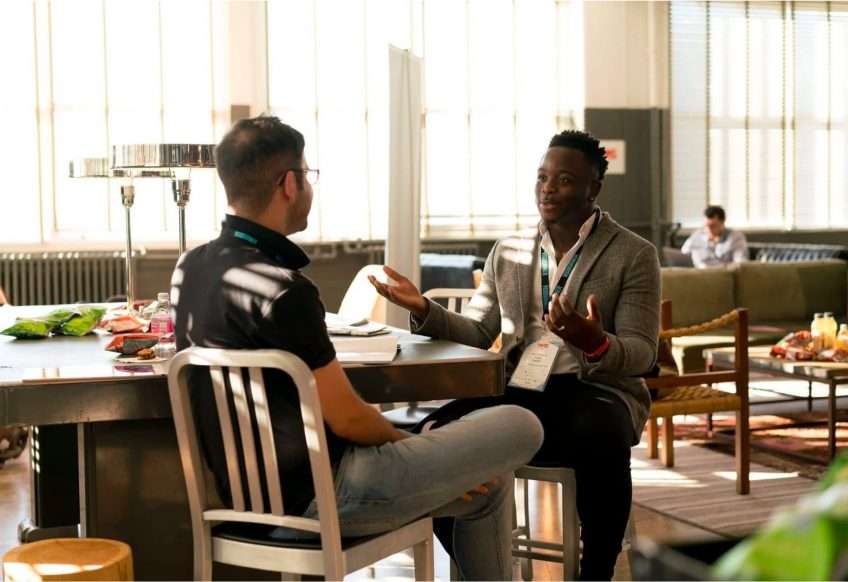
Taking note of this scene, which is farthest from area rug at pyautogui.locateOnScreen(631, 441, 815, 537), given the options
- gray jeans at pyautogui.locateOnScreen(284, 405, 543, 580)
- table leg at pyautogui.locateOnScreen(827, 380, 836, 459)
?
gray jeans at pyautogui.locateOnScreen(284, 405, 543, 580)

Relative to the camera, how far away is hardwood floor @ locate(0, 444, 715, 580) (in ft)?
12.1

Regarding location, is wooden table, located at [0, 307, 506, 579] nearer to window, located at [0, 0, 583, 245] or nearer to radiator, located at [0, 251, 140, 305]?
window, located at [0, 0, 583, 245]

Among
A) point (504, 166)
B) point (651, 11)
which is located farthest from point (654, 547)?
point (651, 11)

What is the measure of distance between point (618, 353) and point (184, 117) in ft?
24.1

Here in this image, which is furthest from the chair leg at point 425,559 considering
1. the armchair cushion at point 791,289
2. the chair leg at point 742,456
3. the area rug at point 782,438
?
the armchair cushion at point 791,289

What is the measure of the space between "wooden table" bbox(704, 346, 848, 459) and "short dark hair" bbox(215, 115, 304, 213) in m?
3.59

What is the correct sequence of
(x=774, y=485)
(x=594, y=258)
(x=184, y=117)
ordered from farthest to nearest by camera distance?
(x=184, y=117), (x=774, y=485), (x=594, y=258)

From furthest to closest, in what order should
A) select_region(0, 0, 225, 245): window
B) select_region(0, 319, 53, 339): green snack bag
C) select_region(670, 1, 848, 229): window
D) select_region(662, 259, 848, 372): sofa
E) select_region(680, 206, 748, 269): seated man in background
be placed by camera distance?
1. select_region(670, 1, 848, 229): window
2. select_region(680, 206, 748, 269): seated man in background
3. select_region(0, 0, 225, 245): window
4. select_region(662, 259, 848, 372): sofa
5. select_region(0, 319, 53, 339): green snack bag

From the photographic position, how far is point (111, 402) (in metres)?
2.42

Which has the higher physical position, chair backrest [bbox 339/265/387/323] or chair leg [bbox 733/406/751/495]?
chair backrest [bbox 339/265/387/323]

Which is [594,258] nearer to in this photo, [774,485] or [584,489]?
[584,489]

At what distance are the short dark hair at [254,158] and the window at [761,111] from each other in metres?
9.62

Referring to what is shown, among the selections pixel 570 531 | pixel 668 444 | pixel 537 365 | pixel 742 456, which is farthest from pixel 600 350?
pixel 668 444

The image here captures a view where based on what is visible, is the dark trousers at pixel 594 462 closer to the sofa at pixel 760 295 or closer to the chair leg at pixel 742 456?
the chair leg at pixel 742 456
